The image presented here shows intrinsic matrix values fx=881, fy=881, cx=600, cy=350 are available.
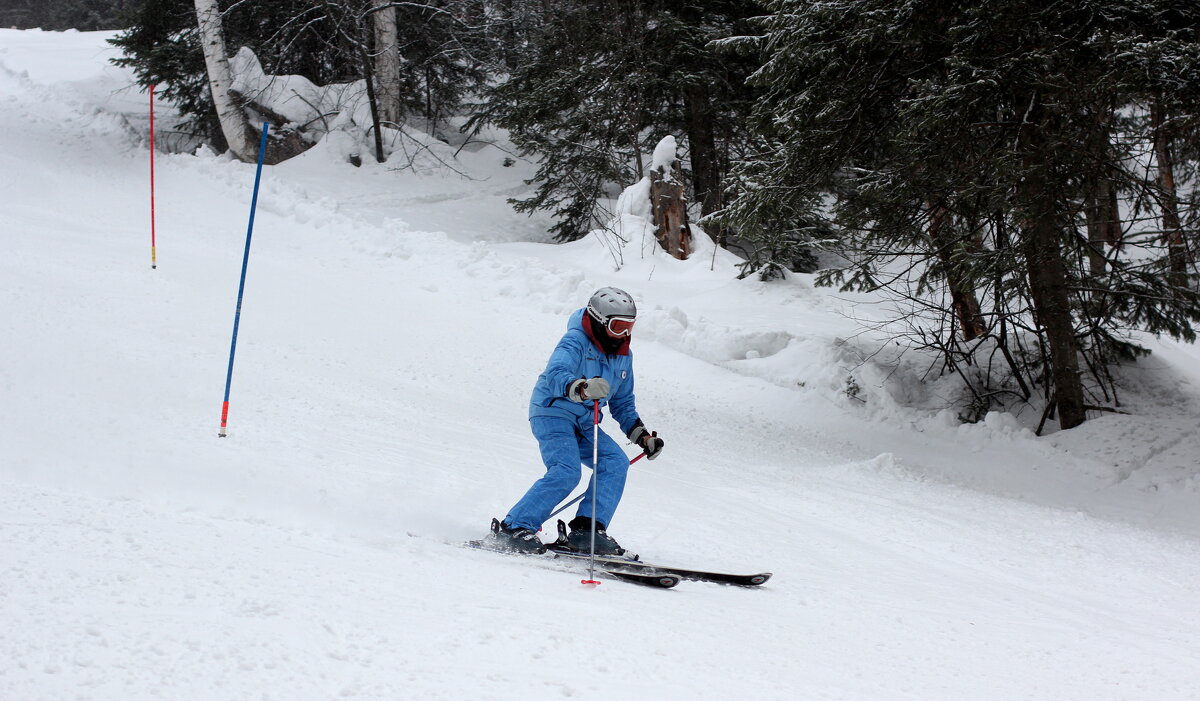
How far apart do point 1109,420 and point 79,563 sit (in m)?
9.78

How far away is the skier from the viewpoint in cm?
521

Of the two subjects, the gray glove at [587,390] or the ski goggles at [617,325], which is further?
the ski goggles at [617,325]

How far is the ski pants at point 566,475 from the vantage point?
17.2 feet

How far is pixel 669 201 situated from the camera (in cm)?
1606

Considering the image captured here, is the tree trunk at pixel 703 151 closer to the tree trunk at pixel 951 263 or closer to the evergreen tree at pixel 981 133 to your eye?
the tree trunk at pixel 951 263

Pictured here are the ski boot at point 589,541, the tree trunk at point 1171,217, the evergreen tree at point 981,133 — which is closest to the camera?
the ski boot at point 589,541

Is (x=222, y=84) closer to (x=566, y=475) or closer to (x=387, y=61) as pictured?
(x=387, y=61)

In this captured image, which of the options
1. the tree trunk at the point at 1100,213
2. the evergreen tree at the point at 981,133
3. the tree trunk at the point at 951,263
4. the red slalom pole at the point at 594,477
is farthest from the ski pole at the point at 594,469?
the tree trunk at the point at 1100,213

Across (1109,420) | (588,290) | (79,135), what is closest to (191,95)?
(79,135)

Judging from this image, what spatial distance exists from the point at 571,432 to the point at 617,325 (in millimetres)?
728

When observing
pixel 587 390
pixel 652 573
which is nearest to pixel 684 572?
pixel 652 573

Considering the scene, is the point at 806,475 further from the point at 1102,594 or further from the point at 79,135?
the point at 79,135

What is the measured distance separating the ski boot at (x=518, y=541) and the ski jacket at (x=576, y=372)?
71cm

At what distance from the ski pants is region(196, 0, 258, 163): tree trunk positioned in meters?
17.1
